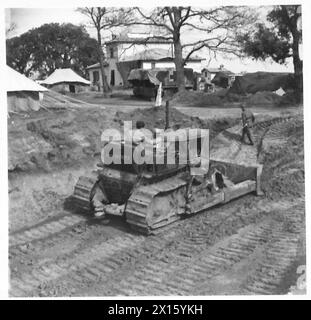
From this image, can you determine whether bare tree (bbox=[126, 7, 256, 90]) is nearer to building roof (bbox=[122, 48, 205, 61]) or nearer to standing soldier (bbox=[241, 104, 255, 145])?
building roof (bbox=[122, 48, 205, 61])

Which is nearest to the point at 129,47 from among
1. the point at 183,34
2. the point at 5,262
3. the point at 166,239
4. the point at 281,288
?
the point at 183,34

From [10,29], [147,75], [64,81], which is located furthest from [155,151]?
[10,29]

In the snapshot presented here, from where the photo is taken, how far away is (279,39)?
6.69 metres

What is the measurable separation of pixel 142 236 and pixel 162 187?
2.16 feet

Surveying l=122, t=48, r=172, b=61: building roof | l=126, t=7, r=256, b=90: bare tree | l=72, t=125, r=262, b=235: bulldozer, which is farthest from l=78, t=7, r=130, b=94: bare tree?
l=72, t=125, r=262, b=235: bulldozer

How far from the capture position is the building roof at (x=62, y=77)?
7.05 m

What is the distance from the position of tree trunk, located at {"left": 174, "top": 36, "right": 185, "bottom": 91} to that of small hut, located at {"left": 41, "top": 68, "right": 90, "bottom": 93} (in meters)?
1.44

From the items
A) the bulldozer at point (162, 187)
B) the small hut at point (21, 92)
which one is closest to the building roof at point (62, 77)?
the small hut at point (21, 92)

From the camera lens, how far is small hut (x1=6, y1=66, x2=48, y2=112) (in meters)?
6.36

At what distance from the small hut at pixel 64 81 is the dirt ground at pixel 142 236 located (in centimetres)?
56

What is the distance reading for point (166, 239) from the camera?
228 inches

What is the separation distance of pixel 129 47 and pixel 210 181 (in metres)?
2.43

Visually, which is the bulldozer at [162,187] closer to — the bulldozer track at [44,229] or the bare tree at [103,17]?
the bulldozer track at [44,229]
